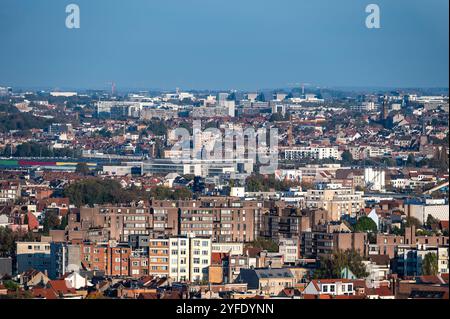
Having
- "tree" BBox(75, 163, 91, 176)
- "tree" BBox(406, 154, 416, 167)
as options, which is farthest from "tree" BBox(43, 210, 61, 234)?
"tree" BBox(406, 154, 416, 167)

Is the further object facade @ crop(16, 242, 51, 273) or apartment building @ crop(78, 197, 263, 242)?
apartment building @ crop(78, 197, 263, 242)

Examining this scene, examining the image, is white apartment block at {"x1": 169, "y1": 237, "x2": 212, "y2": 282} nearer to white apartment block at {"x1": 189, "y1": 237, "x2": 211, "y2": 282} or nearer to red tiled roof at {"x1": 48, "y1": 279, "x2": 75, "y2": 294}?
white apartment block at {"x1": 189, "y1": 237, "x2": 211, "y2": 282}

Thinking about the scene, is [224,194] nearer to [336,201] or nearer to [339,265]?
[336,201]

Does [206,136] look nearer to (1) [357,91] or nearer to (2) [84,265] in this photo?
(1) [357,91]

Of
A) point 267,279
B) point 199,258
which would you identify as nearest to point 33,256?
point 199,258

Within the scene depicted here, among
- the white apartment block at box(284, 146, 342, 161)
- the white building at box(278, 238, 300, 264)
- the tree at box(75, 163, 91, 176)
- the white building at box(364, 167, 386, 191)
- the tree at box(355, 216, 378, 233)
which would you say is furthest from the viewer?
the white apartment block at box(284, 146, 342, 161)

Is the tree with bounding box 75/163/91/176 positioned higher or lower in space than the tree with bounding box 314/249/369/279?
higher

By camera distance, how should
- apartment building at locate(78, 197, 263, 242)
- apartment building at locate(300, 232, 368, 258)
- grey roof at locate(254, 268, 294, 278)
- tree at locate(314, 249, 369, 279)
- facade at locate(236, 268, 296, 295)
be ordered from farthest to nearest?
apartment building at locate(78, 197, 263, 242) < apartment building at locate(300, 232, 368, 258) < tree at locate(314, 249, 369, 279) < grey roof at locate(254, 268, 294, 278) < facade at locate(236, 268, 296, 295)
